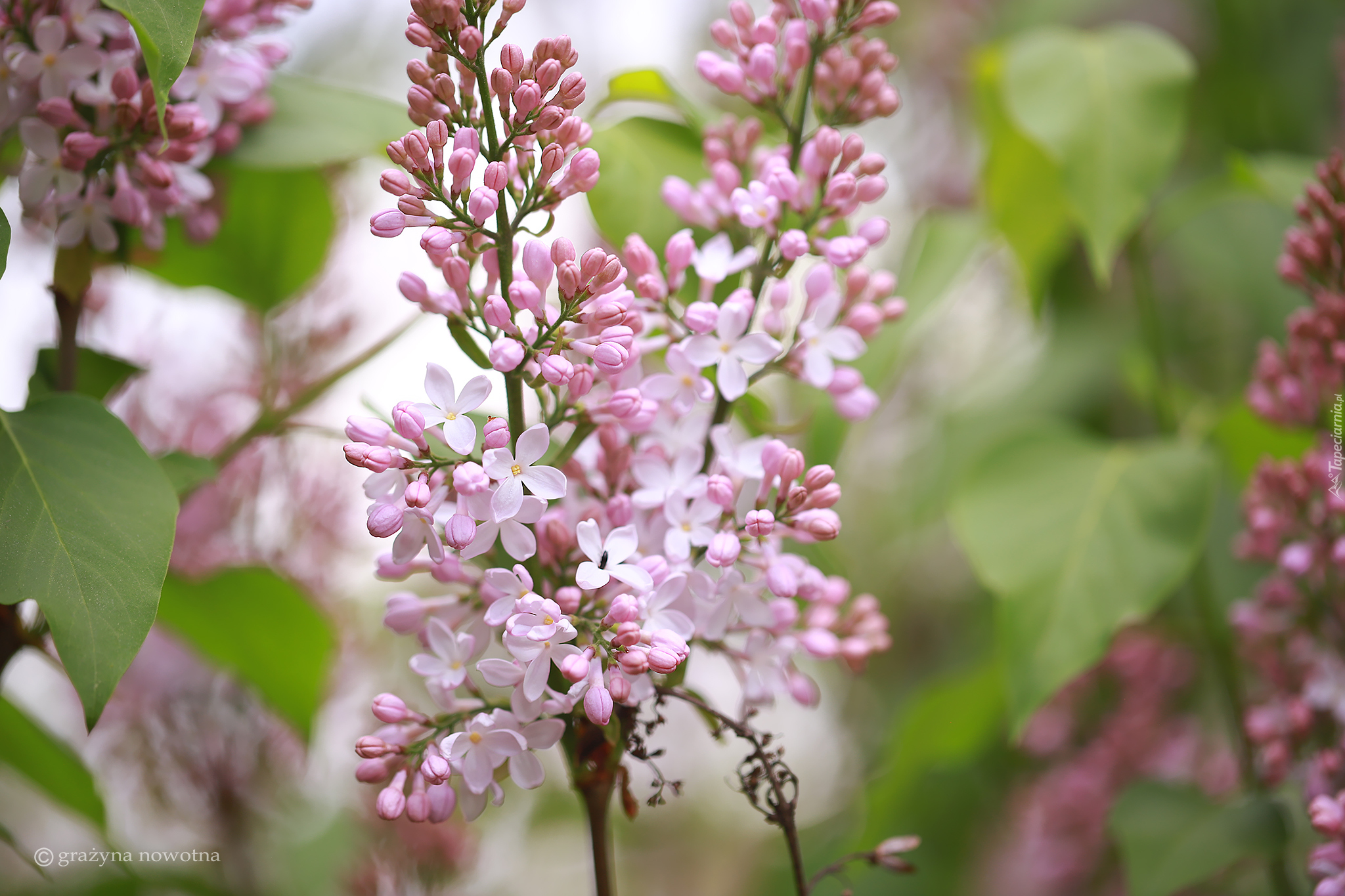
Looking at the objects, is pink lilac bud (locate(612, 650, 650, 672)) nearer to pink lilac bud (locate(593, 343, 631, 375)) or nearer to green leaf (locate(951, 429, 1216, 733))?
pink lilac bud (locate(593, 343, 631, 375))

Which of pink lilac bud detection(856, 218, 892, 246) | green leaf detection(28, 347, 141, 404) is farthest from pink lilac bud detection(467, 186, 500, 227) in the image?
green leaf detection(28, 347, 141, 404)

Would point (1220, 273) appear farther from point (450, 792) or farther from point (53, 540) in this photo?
point (53, 540)

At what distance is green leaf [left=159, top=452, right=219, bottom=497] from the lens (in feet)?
1.63

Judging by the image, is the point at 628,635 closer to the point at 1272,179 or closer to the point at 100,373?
the point at 100,373

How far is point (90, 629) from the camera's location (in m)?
0.38

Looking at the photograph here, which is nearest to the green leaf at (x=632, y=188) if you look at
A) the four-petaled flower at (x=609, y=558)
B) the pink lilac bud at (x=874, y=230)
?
the pink lilac bud at (x=874, y=230)

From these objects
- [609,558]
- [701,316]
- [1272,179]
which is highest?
[1272,179]

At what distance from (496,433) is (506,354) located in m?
0.03

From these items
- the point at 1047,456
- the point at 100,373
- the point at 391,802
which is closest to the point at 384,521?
the point at 391,802

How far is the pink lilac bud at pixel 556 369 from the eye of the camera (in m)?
0.37

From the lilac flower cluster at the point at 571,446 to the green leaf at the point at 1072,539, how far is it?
19 cm

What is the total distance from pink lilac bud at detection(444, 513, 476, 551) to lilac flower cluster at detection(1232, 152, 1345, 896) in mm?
553

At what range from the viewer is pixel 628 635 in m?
0.36

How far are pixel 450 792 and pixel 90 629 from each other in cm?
17
